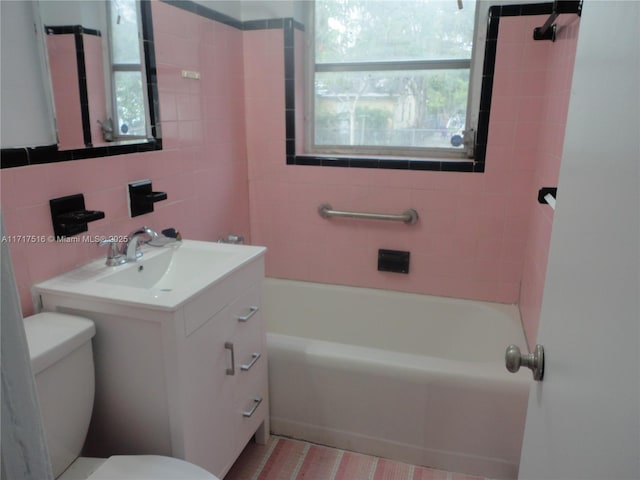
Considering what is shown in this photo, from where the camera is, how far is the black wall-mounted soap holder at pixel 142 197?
1.67 metres

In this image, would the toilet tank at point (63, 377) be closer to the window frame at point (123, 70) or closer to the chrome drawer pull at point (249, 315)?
the chrome drawer pull at point (249, 315)

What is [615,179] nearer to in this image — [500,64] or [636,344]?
[636,344]

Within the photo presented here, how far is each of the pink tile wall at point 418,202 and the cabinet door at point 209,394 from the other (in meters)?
1.10

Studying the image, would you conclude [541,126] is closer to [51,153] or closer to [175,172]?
[175,172]

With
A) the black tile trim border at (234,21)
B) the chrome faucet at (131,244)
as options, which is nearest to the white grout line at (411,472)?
the chrome faucet at (131,244)

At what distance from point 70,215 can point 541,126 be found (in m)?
1.86

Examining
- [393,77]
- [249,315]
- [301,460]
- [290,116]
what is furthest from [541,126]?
[301,460]

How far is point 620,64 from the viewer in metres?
0.54

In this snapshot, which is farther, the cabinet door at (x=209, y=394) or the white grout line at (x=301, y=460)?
the white grout line at (x=301, y=460)

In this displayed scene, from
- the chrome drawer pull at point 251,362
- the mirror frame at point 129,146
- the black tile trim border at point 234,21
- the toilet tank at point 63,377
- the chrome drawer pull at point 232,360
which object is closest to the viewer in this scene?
the toilet tank at point 63,377

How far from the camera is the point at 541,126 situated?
2.04 m

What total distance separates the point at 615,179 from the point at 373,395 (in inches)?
56.8

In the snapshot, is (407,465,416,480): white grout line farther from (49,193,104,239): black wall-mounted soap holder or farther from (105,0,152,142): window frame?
(105,0,152,142): window frame

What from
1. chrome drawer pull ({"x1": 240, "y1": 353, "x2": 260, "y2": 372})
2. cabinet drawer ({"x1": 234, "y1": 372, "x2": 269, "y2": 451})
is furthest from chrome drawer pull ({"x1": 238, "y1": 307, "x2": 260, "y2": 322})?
cabinet drawer ({"x1": 234, "y1": 372, "x2": 269, "y2": 451})
